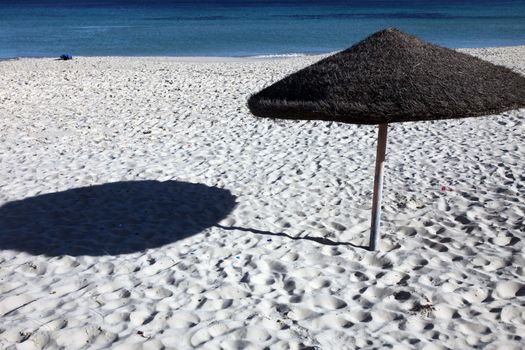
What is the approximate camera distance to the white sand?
13.0ft

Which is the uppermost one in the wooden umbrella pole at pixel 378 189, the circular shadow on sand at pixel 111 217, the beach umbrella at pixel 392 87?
the beach umbrella at pixel 392 87

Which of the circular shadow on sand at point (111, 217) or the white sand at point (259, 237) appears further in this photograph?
the circular shadow on sand at point (111, 217)

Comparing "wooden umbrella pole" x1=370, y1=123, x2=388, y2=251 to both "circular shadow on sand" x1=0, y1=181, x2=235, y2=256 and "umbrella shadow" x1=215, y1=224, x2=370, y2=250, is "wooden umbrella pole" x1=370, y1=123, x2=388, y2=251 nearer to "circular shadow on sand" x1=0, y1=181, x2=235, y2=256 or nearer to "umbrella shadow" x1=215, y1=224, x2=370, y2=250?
"umbrella shadow" x1=215, y1=224, x2=370, y2=250

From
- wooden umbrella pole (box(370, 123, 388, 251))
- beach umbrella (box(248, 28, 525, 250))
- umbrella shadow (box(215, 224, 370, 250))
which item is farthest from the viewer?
umbrella shadow (box(215, 224, 370, 250))

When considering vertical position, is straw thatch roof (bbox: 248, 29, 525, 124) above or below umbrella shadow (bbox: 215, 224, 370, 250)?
above

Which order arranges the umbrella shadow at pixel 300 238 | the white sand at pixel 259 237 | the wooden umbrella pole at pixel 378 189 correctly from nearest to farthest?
1. the white sand at pixel 259 237
2. the wooden umbrella pole at pixel 378 189
3. the umbrella shadow at pixel 300 238

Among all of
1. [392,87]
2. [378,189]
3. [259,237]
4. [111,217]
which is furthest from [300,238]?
[111,217]

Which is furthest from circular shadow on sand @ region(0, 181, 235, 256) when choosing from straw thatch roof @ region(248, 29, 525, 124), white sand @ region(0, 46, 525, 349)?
straw thatch roof @ region(248, 29, 525, 124)

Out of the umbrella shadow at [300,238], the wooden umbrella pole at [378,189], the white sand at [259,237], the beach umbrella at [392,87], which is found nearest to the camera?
the white sand at [259,237]

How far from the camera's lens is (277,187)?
6730mm

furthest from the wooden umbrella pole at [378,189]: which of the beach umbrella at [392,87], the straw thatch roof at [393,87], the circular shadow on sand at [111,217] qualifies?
the circular shadow on sand at [111,217]

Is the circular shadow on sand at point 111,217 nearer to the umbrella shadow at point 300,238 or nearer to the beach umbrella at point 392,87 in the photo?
the umbrella shadow at point 300,238

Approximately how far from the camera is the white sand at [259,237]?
13.0ft

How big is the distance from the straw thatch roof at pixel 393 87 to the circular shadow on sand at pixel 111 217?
5.59 ft
